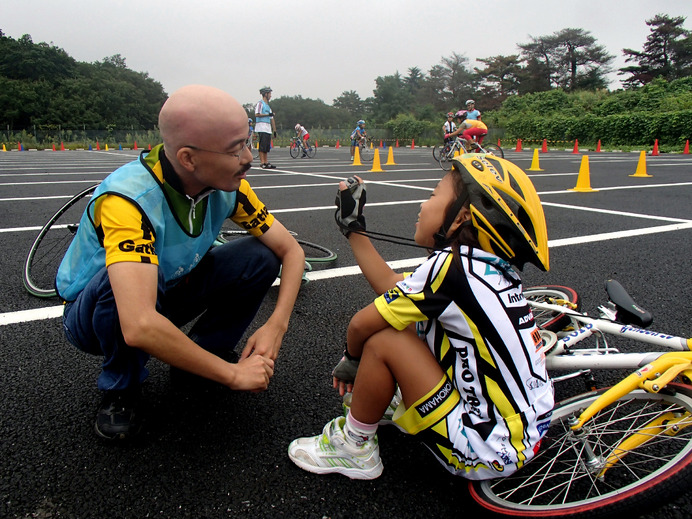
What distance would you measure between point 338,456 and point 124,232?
3.30ft

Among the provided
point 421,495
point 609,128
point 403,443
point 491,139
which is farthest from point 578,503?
point 491,139

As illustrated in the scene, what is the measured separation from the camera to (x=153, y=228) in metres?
1.56

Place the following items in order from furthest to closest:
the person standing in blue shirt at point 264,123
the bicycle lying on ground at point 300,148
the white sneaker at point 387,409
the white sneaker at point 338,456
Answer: the bicycle lying on ground at point 300,148 < the person standing in blue shirt at point 264,123 < the white sneaker at point 387,409 < the white sneaker at point 338,456

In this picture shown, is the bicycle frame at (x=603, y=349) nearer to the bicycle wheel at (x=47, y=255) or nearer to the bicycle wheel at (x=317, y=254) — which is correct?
the bicycle wheel at (x=317, y=254)

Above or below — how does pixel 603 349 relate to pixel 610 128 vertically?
below

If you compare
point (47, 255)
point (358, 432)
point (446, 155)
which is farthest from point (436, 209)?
point (446, 155)

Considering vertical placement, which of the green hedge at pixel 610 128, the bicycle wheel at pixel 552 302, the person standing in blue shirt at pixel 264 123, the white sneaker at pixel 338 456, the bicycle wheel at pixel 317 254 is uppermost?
the green hedge at pixel 610 128

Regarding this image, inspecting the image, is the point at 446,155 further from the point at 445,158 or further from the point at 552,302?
the point at 552,302

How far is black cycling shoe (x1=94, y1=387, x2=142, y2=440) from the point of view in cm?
173

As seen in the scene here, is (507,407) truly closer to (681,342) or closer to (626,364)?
(626,364)

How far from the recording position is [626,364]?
5.01ft

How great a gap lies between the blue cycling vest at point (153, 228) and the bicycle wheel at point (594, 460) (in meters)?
1.29

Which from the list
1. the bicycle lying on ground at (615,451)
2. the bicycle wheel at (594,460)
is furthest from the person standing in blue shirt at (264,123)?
the bicycle wheel at (594,460)

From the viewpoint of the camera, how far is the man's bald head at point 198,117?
4.95 feet
